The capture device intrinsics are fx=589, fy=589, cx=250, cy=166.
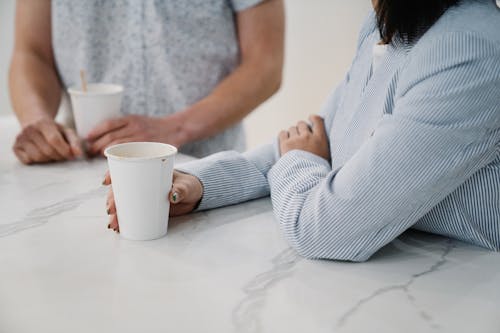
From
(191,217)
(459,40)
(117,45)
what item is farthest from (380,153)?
(117,45)

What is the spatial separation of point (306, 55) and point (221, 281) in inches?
101

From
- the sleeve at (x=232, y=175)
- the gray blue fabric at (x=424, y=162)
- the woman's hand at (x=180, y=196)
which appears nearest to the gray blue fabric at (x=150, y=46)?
the sleeve at (x=232, y=175)

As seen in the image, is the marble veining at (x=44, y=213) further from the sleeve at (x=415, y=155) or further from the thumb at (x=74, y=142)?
the sleeve at (x=415, y=155)

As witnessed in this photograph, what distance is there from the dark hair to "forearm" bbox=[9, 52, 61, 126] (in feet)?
3.13

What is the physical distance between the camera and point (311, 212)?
34.3 inches

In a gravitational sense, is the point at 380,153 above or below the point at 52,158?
above

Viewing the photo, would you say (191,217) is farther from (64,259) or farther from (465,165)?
(465,165)

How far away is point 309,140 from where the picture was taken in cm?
114

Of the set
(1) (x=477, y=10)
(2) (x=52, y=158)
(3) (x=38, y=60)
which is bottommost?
(2) (x=52, y=158)

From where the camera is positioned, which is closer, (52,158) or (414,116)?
(414,116)

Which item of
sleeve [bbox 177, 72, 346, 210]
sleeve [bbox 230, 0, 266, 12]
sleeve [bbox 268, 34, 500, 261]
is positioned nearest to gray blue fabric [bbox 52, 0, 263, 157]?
sleeve [bbox 230, 0, 266, 12]

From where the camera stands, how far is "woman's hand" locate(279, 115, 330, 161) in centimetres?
113

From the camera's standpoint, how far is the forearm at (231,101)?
5.22 ft

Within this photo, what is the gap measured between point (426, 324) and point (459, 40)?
15.1 inches
